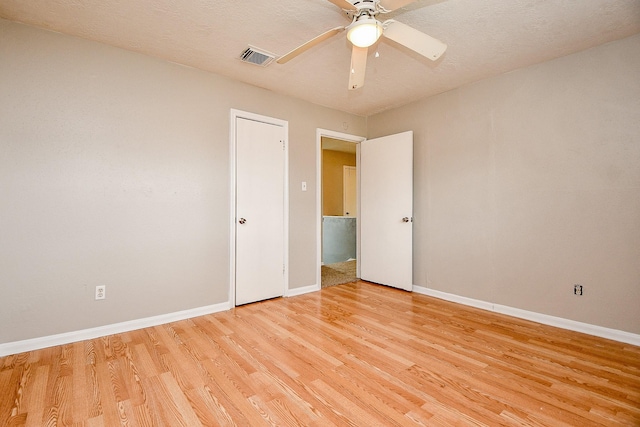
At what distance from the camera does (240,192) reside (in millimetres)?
3326

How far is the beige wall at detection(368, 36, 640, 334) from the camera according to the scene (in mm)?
2426

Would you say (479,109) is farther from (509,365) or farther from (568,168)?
(509,365)

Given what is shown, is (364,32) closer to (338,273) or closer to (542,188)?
(542,188)

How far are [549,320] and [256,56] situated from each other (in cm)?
365

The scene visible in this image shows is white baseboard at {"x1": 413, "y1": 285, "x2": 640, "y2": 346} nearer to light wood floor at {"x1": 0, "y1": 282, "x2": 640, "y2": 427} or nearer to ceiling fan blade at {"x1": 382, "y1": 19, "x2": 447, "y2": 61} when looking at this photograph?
light wood floor at {"x1": 0, "y1": 282, "x2": 640, "y2": 427}

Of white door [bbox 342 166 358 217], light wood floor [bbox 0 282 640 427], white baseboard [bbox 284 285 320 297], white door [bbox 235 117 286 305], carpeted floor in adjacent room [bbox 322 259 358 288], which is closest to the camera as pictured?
light wood floor [bbox 0 282 640 427]

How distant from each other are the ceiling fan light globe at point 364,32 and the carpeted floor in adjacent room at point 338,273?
10.1 feet

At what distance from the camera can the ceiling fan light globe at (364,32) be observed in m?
1.79

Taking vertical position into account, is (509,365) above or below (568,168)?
below

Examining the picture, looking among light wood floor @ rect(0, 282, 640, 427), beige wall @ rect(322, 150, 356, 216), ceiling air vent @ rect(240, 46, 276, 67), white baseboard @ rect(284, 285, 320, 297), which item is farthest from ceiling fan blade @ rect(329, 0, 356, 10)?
beige wall @ rect(322, 150, 356, 216)

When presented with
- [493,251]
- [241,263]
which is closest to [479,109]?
[493,251]

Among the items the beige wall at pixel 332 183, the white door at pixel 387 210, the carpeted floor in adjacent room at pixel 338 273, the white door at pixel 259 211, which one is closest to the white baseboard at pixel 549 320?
the white door at pixel 387 210

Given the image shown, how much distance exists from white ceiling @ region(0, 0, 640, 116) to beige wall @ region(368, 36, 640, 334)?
1.01 feet

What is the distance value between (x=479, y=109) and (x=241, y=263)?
3.14m
